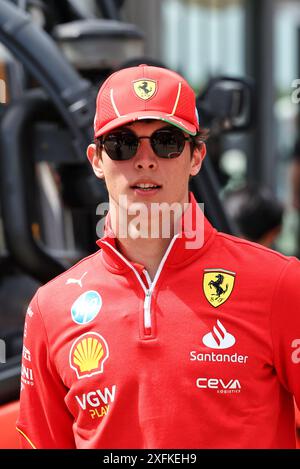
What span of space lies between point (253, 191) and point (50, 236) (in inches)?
52.3

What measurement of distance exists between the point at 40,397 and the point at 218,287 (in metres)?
0.41

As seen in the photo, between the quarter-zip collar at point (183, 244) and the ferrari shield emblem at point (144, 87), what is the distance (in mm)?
217

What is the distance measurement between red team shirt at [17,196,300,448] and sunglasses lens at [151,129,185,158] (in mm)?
134

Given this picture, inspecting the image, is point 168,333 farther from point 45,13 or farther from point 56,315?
point 45,13

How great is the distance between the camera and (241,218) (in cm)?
400

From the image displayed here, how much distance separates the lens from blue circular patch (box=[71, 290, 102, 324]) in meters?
1.57

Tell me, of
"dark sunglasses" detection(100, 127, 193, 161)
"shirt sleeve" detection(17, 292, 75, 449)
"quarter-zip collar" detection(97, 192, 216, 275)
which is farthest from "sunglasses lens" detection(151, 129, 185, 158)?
"shirt sleeve" detection(17, 292, 75, 449)

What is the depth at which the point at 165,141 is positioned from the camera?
1515 millimetres

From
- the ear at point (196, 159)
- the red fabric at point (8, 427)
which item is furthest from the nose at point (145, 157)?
the red fabric at point (8, 427)

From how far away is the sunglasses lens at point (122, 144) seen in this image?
1.52 meters

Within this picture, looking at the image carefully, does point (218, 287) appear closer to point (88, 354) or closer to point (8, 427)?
point (88, 354)

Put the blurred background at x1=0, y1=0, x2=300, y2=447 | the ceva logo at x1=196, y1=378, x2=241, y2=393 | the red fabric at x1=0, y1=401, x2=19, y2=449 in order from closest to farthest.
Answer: the ceva logo at x1=196, y1=378, x2=241, y2=393, the red fabric at x1=0, y1=401, x2=19, y2=449, the blurred background at x1=0, y1=0, x2=300, y2=447

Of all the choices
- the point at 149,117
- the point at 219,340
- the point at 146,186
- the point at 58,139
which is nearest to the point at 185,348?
the point at 219,340

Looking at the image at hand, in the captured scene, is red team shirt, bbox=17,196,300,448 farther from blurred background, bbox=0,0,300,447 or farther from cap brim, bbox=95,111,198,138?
blurred background, bbox=0,0,300,447
